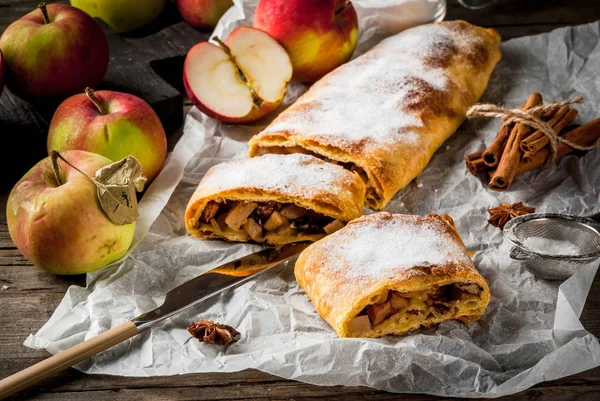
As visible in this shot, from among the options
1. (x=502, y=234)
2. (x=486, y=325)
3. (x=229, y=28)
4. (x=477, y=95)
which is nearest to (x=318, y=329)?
(x=486, y=325)

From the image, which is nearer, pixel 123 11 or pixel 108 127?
pixel 108 127

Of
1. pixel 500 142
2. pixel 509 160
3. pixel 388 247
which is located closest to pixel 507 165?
pixel 509 160

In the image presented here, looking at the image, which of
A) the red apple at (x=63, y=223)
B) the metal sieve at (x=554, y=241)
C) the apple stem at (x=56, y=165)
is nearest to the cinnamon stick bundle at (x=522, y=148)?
the metal sieve at (x=554, y=241)

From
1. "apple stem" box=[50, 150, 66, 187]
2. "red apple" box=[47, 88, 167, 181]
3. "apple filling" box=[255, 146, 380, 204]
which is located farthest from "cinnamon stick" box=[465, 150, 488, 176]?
"apple stem" box=[50, 150, 66, 187]

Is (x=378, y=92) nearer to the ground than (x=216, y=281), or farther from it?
farther from it

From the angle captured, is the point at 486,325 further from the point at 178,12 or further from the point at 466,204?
the point at 178,12

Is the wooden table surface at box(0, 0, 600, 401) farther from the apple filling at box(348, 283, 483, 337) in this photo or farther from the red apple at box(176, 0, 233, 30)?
the red apple at box(176, 0, 233, 30)

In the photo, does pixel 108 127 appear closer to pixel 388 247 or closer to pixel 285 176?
pixel 285 176
